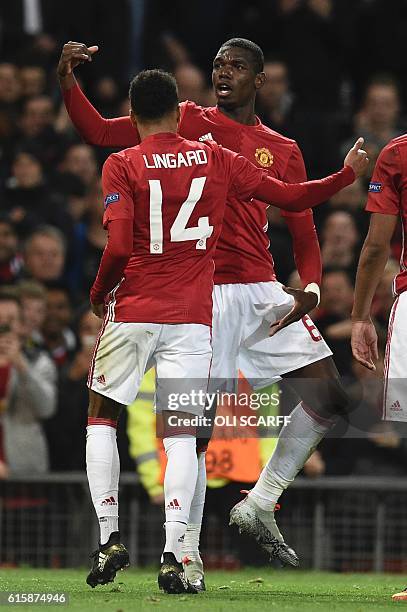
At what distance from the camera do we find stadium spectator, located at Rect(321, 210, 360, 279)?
12516 millimetres

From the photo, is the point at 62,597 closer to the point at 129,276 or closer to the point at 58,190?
the point at 129,276

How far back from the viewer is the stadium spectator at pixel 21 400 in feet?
36.0

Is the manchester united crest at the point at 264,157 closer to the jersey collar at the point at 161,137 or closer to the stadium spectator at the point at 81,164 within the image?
the jersey collar at the point at 161,137

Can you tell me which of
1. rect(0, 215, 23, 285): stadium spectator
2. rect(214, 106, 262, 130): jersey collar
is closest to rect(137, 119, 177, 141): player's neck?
rect(214, 106, 262, 130): jersey collar

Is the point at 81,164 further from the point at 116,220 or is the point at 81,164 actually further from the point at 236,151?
the point at 116,220

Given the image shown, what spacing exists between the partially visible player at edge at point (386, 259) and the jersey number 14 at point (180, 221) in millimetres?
822

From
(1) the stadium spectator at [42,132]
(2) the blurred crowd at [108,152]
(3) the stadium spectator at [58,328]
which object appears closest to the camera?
(2) the blurred crowd at [108,152]

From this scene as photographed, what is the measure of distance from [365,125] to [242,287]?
6183mm

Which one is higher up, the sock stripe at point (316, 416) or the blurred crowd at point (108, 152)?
the blurred crowd at point (108, 152)

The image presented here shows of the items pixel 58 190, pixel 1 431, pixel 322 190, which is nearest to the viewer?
pixel 322 190

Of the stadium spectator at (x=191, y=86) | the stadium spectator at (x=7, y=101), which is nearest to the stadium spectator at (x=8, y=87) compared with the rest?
the stadium spectator at (x=7, y=101)

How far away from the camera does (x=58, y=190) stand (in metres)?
13.9

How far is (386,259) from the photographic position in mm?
7566

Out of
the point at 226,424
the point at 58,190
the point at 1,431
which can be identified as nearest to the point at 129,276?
the point at 226,424
